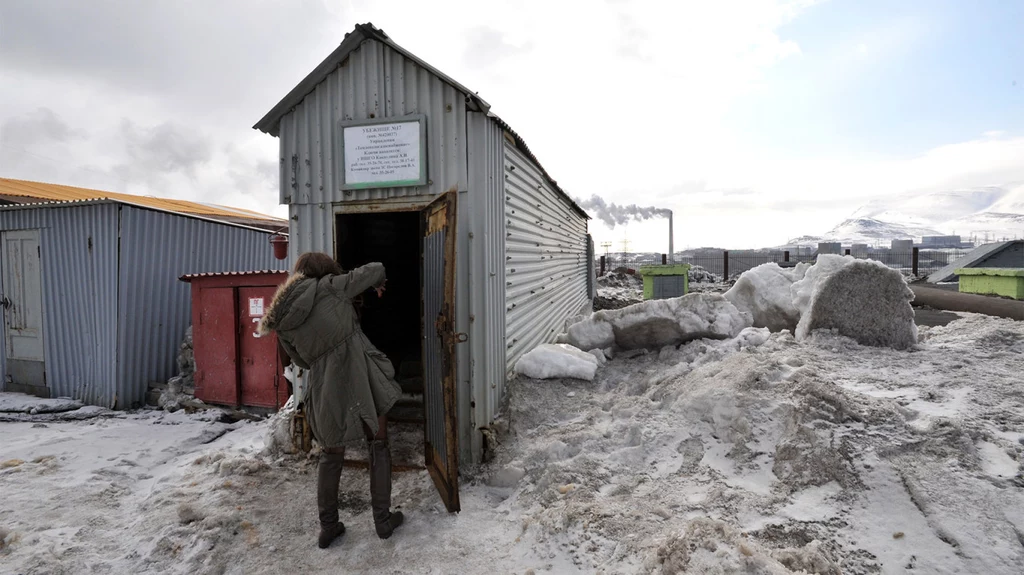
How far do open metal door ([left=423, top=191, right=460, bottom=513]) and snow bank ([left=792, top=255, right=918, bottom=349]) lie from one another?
453cm

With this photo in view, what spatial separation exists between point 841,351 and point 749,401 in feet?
6.80

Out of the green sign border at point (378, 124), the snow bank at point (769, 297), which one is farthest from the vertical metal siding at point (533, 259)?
the snow bank at point (769, 297)

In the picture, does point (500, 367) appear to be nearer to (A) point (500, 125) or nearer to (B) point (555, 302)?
(A) point (500, 125)

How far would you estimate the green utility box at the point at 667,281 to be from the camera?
48.0 feet

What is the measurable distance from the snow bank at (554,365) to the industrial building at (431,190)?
206 mm

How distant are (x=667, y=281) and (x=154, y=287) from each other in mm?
12387

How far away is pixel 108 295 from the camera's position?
337 inches

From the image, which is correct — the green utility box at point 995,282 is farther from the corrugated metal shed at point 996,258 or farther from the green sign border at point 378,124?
the green sign border at point 378,124

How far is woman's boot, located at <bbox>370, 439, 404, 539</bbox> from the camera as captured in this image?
149 inches

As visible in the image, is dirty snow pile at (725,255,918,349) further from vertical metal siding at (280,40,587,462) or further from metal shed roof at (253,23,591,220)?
metal shed roof at (253,23,591,220)

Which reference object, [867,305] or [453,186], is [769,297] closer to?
[867,305]

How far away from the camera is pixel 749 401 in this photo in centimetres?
430

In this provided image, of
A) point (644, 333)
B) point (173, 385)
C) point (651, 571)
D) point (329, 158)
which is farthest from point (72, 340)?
point (651, 571)

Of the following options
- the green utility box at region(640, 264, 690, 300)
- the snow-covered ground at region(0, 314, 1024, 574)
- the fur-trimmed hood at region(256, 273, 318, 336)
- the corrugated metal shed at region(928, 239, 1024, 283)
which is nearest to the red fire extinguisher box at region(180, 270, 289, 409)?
the snow-covered ground at region(0, 314, 1024, 574)
